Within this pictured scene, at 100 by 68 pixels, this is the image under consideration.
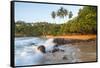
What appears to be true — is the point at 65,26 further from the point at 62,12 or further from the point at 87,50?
the point at 87,50

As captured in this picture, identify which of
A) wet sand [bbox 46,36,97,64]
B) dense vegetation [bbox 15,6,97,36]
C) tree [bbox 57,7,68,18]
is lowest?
wet sand [bbox 46,36,97,64]

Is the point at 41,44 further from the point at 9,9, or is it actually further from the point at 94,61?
the point at 94,61

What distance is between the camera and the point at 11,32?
2447mm


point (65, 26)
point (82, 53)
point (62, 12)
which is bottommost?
point (82, 53)

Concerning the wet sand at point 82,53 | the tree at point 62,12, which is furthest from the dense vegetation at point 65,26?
the wet sand at point 82,53

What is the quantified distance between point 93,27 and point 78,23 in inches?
9.0

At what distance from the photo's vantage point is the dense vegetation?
2.53 metres

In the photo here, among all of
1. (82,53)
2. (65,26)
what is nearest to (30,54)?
(65,26)

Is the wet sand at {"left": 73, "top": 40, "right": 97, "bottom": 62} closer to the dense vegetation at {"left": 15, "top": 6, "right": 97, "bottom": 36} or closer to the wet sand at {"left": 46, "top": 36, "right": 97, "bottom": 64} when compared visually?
the wet sand at {"left": 46, "top": 36, "right": 97, "bottom": 64}

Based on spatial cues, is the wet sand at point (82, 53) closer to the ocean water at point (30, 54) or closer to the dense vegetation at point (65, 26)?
the ocean water at point (30, 54)

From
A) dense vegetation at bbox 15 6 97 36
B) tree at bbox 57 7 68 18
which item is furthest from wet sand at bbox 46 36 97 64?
tree at bbox 57 7 68 18

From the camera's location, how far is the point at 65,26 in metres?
2.71

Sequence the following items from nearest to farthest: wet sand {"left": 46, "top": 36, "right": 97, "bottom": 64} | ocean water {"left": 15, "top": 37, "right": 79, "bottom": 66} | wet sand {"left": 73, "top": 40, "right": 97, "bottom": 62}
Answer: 1. ocean water {"left": 15, "top": 37, "right": 79, "bottom": 66}
2. wet sand {"left": 46, "top": 36, "right": 97, "bottom": 64}
3. wet sand {"left": 73, "top": 40, "right": 97, "bottom": 62}

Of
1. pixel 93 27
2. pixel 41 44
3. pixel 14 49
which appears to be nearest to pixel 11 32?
pixel 14 49
